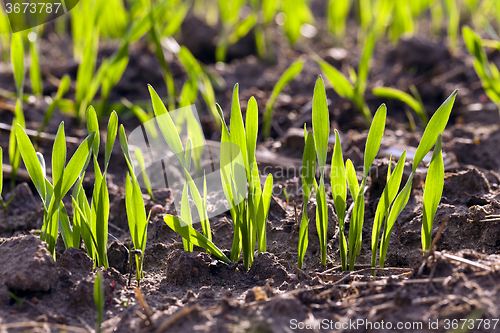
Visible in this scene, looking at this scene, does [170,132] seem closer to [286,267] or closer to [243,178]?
[243,178]

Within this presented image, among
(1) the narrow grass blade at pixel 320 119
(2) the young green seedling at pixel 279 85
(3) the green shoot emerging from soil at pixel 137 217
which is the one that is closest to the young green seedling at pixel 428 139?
(1) the narrow grass blade at pixel 320 119

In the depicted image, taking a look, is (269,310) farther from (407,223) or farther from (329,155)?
(329,155)

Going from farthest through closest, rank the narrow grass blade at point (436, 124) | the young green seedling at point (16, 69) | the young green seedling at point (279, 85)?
the young green seedling at point (279, 85) → the young green seedling at point (16, 69) → the narrow grass blade at point (436, 124)

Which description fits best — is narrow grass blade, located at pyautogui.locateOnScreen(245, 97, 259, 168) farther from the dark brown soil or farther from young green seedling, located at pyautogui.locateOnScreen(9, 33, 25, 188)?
young green seedling, located at pyautogui.locateOnScreen(9, 33, 25, 188)

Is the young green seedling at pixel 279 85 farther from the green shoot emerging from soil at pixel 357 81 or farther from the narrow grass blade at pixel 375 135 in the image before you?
the narrow grass blade at pixel 375 135

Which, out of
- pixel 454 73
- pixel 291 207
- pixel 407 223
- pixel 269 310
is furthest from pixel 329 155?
pixel 454 73

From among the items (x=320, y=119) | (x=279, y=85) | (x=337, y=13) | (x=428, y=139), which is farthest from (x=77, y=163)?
(x=337, y=13)
